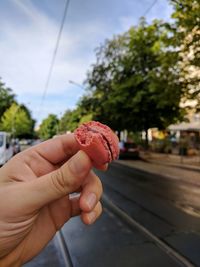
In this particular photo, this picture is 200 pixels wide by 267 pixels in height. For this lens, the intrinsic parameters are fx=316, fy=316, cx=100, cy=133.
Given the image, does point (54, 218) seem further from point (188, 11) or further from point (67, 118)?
point (67, 118)

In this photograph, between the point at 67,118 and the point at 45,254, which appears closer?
the point at 45,254

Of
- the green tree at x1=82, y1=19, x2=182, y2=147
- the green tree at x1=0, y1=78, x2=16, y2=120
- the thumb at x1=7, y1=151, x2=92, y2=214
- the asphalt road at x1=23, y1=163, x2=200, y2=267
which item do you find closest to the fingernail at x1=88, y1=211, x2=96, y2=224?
the thumb at x1=7, y1=151, x2=92, y2=214

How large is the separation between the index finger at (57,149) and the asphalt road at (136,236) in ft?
8.74

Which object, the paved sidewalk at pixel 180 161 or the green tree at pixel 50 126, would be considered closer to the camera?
the paved sidewalk at pixel 180 161

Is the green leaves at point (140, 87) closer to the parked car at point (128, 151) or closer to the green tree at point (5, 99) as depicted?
the parked car at point (128, 151)

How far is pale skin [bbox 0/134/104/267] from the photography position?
162 cm

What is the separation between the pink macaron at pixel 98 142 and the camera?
56.0 inches

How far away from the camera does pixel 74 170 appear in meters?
1.56

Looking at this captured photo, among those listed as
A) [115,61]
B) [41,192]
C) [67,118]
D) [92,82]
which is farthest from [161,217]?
[67,118]

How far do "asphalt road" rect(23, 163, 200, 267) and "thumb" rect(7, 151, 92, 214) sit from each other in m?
2.69

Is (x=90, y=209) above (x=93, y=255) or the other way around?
above

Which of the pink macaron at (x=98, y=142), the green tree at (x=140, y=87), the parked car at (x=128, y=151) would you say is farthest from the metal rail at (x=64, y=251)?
the parked car at (x=128, y=151)

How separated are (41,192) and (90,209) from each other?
27cm

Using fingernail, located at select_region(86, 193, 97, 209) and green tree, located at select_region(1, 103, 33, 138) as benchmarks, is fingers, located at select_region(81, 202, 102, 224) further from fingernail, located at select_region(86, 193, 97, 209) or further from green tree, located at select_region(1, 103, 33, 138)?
green tree, located at select_region(1, 103, 33, 138)
